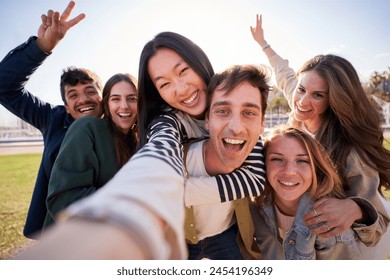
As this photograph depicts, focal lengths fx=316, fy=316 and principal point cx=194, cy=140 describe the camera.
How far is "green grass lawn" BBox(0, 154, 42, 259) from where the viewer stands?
2.65m

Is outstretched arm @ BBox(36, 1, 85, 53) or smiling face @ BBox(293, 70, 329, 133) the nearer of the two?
outstretched arm @ BBox(36, 1, 85, 53)

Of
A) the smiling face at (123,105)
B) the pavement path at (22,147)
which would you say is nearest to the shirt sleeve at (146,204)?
the smiling face at (123,105)

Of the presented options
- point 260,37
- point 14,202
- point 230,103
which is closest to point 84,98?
point 230,103

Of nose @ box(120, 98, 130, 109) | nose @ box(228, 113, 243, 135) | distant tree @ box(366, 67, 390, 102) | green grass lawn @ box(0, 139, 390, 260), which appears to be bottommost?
green grass lawn @ box(0, 139, 390, 260)

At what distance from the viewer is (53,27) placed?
5.28 feet

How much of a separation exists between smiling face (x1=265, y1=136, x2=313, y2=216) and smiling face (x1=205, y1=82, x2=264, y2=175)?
0.56 feet

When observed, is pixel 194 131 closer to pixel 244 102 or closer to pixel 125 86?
pixel 244 102

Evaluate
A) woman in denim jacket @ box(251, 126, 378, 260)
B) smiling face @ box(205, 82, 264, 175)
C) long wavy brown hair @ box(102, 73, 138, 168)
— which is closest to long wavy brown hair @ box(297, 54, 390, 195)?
woman in denim jacket @ box(251, 126, 378, 260)

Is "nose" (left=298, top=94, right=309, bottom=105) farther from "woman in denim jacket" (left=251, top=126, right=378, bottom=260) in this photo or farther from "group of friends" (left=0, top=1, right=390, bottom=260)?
"woman in denim jacket" (left=251, top=126, right=378, bottom=260)

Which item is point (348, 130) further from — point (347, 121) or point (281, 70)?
point (281, 70)

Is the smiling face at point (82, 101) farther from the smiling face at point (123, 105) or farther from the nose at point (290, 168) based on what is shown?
the nose at point (290, 168)

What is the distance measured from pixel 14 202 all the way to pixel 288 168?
3.74 metres

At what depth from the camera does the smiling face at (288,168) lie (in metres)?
1.38

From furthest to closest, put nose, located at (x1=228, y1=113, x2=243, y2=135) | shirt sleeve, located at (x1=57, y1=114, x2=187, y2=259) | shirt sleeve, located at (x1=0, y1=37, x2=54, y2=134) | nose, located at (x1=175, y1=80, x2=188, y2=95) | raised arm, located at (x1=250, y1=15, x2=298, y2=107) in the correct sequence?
raised arm, located at (x1=250, y1=15, x2=298, y2=107) → shirt sleeve, located at (x1=0, y1=37, x2=54, y2=134) → nose, located at (x1=175, y1=80, x2=188, y2=95) → nose, located at (x1=228, y1=113, x2=243, y2=135) → shirt sleeve, located at (x1=57, y1=114, x2=187, y2=259)
